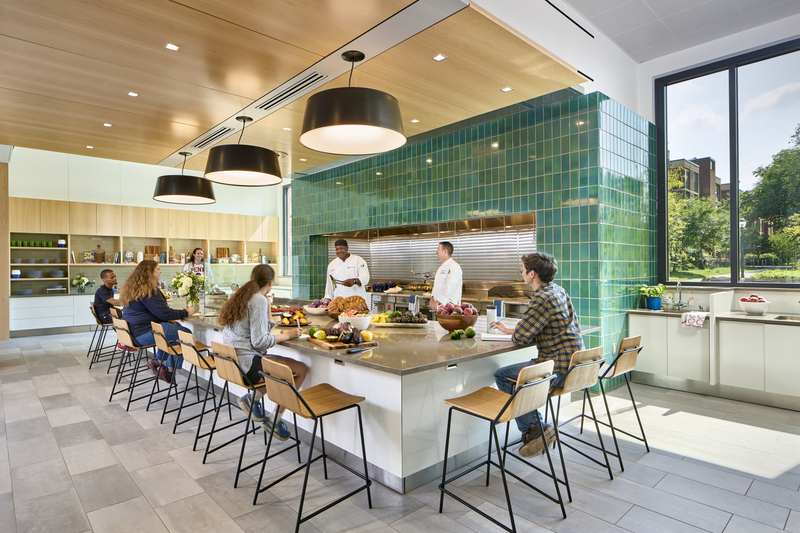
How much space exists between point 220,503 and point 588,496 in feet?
6.77

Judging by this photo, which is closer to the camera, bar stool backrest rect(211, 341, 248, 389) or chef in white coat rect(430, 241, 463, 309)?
bar stool backrest rect(211, 341, 248, 389)

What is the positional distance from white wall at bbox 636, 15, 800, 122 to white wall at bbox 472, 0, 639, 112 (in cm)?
13

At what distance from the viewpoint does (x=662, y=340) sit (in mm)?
4871

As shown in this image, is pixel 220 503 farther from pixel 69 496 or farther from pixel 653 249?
pixel 653 249

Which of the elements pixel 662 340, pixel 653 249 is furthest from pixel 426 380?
pixel 653 249

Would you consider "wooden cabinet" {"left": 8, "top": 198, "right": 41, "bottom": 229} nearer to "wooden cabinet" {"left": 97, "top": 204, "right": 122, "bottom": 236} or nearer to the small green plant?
"wooden cabinet" {"left": 97, "top": 204, "right": 122, "bottom": 236}

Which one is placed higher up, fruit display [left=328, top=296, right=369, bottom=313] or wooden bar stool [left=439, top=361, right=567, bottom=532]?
fruit display [left=328, top=296, right=369, bottom=313]

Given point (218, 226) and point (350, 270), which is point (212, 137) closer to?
point (350, 270)

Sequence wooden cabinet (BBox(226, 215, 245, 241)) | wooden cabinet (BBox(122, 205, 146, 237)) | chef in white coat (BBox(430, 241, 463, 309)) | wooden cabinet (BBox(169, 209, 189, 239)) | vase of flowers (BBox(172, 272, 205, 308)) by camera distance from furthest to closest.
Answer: wooden cabinet (BBox(226, 215, 245, 241)) → wooden cabinet (BBox(169, 209, 189, 239)) → wooden cabinet (BBox(122, 205, 146, 237)) → chef in white coat (BBox(430, 241, 463, 309)) → vase of flowers (BBox(172, 272, 205, 308))

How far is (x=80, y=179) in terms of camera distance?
30.0 ft

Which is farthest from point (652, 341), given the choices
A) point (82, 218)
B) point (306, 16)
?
point (82, 218)

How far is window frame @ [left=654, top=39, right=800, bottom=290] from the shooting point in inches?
191

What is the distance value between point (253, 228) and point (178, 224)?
1.75 metres

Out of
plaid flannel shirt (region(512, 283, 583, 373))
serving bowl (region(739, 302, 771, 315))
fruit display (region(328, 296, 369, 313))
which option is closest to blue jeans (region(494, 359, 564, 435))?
plaid flannel shirt (region(512, 283, 583, 373))
